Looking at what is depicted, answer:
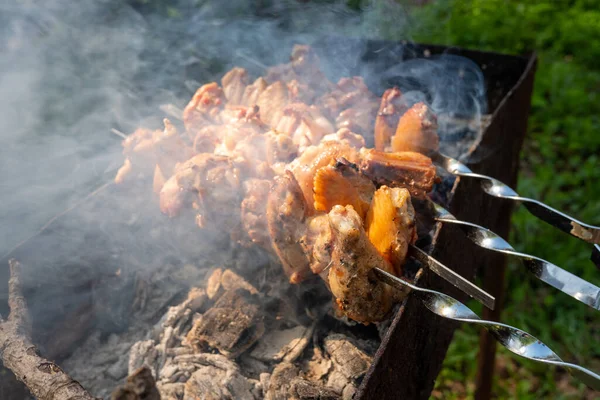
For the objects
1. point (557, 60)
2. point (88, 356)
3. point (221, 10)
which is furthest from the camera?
point (557, 60)

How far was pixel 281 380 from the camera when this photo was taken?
2188 mm

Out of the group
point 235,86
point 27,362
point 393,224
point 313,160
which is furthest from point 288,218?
point 235,86

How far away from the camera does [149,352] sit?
253cm

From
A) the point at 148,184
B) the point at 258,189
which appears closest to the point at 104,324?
the point at 148,184

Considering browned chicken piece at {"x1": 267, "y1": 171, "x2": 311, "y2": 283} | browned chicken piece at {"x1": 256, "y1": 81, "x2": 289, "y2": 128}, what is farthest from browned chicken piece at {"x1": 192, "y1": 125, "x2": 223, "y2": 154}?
browned chicken piece at {"x1": 267, "y1": 171, "x2": 311, "y2": 283}

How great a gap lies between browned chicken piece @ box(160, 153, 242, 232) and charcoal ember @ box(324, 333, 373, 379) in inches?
31.5

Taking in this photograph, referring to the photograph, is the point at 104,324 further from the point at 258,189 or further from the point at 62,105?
the point at 62,105

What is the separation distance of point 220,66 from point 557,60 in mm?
5214

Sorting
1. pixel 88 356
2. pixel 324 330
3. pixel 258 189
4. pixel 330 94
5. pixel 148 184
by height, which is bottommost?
pixel 88 356

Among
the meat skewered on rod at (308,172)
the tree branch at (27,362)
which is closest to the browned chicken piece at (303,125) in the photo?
the meat skewered on rod at (308,172)

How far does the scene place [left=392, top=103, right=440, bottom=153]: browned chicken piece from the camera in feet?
8.42

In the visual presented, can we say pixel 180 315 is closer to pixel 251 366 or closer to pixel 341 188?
pixel 251 366

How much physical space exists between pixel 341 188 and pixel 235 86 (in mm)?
1684

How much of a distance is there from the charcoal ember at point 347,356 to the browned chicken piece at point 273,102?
1419mm
